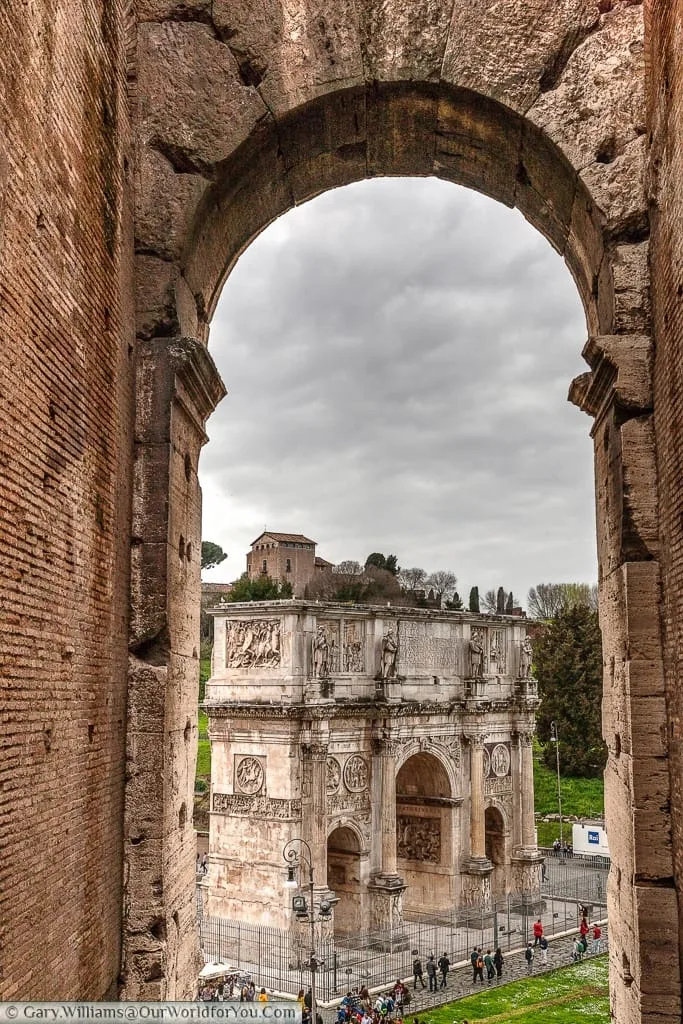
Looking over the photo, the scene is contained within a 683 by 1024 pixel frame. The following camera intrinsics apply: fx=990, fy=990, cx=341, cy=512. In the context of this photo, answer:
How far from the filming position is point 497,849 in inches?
1136

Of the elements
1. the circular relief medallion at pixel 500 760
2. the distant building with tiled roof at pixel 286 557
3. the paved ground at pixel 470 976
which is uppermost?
the distant building with tiled roof at pixel 286 557

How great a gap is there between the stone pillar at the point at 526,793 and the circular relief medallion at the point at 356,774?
6492mm

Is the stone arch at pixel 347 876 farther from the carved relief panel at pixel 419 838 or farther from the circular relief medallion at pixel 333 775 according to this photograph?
the carved relief panel at pixel 419 838

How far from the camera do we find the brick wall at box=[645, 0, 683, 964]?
17.5 feet

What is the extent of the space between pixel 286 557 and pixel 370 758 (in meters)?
35.4

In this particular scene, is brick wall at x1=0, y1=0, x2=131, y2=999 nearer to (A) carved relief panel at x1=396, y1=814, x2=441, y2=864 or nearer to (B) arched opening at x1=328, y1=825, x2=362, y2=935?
(B) arched opening at x1=328, y1=825, x2=362, y2=935

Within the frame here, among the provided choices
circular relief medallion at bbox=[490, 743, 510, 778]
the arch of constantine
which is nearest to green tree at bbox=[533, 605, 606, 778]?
circular relief medallion at bbox=[490, 743, 510, 778]

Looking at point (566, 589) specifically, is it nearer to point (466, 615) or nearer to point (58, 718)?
point (466, 615)

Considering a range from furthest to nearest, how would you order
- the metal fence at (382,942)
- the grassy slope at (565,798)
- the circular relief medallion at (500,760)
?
the grassy slope at (565,798) < the circular relief medallion at (500,760) < the metal fence at (382,942)

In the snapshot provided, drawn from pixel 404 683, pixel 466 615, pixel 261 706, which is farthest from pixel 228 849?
pixel 466 615

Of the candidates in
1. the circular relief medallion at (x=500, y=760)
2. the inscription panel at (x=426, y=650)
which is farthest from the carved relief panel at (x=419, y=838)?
the inscription panel at (x=426, y=650)

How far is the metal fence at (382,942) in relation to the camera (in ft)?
69.2

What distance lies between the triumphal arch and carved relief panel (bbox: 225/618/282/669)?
30 mm

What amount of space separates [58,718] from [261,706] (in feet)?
61.4
